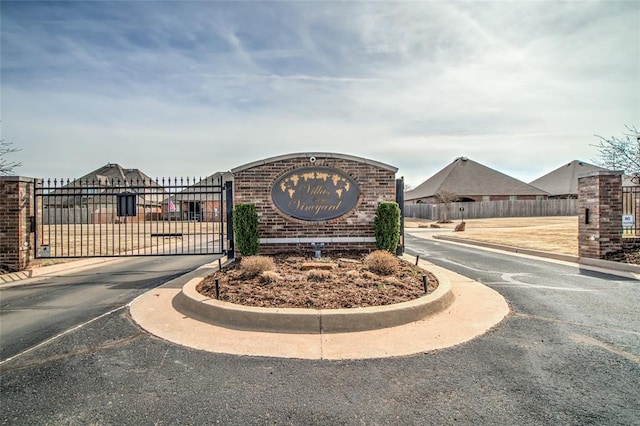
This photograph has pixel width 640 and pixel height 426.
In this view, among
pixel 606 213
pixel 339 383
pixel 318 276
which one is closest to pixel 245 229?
pixel 318 276

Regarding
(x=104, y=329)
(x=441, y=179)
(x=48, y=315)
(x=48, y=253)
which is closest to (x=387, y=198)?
(x=104, y=329)

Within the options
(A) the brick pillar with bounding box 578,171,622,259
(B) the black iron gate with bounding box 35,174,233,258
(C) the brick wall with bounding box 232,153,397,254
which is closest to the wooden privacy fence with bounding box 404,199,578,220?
(B) the black iron gate with bounding box 35,174,233,258

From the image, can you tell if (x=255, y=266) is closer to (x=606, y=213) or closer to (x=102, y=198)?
(x=606, y=213)

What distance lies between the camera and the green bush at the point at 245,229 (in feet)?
28.1

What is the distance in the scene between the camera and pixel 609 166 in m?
12.7

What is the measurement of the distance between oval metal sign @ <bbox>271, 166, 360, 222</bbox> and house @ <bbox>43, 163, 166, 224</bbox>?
310 centimetres

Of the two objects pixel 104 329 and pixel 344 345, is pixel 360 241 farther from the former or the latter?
pixel 104 329

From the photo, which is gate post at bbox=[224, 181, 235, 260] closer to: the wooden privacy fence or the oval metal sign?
the oval metal sign

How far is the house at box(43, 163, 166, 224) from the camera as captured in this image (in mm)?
9219

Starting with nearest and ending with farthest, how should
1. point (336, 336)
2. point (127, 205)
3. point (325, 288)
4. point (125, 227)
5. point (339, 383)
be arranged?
point (339, 383) < point (336, 336) < point (325, 288) < point (127, 205) < point (125, 227)

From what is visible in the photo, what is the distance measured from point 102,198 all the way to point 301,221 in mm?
40537

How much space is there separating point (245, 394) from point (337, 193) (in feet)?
21.3

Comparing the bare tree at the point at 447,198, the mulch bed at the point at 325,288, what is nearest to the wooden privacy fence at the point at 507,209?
the bare tree at the point at 447,198

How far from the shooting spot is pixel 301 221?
908 centimetres
